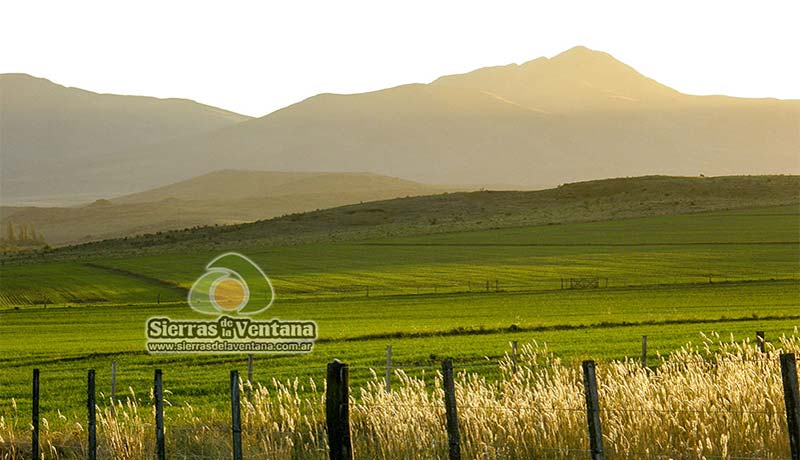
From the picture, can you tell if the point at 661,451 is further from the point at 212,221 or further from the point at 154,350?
the point at 212,221

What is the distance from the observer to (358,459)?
40.1 ft

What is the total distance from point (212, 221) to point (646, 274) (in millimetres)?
126017

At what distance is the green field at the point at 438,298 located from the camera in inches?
1164

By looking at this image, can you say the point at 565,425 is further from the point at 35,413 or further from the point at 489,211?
the point at 489,211

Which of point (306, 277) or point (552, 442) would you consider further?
point (306, 277)

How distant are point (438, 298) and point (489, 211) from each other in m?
68.1

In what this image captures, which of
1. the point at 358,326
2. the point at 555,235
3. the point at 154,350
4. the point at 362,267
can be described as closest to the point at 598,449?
the point at 154,350

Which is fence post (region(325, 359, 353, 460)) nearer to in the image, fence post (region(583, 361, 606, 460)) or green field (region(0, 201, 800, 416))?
fence post (region(583, 361, 606, 460))

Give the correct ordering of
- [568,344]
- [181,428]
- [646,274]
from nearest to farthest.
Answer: [181,428] → [568,344] → [646,274]

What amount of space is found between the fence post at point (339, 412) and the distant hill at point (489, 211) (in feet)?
308

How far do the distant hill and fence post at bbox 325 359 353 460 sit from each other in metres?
93.8

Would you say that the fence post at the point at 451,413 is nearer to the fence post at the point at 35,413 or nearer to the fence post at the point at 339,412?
the fence post at the point at 339,412

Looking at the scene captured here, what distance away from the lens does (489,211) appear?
12231 cm

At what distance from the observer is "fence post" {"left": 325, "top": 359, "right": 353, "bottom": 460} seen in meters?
→ 8.07
